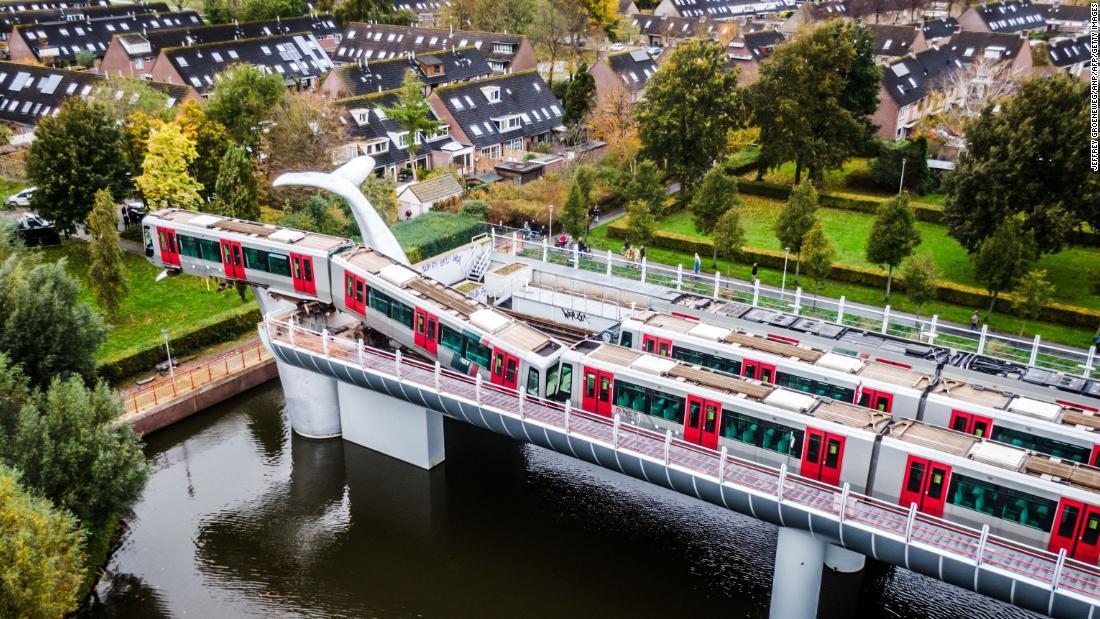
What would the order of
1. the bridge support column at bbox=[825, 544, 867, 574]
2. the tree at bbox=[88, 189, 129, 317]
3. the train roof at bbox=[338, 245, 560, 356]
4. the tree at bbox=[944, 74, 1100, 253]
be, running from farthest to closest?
the tree at bbox=[944, 74, 1100, 253]
the tree at bbox=[88, 189, 129, 317]
the train roof at bbox=[338, 245, 560, 356]
the bridge support column at bbox=[825, 544, 867, 574]

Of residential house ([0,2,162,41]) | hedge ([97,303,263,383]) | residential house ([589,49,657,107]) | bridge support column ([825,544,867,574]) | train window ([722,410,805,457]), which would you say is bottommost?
bridge support column ([825,544,867,574])

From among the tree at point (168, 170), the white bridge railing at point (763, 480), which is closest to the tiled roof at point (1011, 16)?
the tree at point (168, 170)

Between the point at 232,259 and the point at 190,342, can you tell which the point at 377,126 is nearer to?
the point at 190,342

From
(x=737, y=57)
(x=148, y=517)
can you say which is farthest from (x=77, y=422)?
(x=737, y=57)

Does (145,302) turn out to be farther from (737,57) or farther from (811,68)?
(737,57)

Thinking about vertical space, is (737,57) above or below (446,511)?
above

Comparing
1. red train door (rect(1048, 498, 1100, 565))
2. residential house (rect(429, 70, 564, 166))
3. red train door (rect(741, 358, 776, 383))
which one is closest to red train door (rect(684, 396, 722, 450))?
red train door (rect(741, 358, 776, 383))

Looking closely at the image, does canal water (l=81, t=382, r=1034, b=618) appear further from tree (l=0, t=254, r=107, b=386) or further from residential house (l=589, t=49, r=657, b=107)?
residential house (l=589, t=49, r=657, b=107)

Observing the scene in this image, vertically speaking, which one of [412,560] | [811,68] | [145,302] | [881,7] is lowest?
[412,560]
